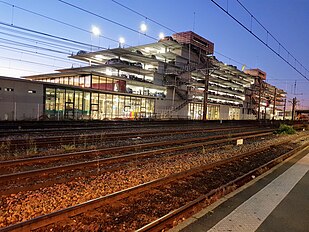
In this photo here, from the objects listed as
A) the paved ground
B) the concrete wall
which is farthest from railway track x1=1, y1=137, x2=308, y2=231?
the concrete wall

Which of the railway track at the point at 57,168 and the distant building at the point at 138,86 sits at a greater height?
the distant building at the point at 138,86

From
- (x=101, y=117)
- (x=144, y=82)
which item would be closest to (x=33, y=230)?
(x=101, y=117)

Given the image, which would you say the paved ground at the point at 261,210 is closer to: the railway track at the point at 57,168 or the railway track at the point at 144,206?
the railway track at the point at 144,206

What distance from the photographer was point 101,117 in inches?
1468

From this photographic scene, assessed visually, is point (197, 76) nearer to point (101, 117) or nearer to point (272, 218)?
point (101, 117)

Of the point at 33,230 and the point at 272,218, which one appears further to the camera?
the point at 272,218

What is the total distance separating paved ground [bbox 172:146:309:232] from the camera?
4.68 meters

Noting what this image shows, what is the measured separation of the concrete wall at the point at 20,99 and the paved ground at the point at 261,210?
27276 mm

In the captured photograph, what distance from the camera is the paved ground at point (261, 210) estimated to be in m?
4.68

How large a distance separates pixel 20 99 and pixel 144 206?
2713 cm

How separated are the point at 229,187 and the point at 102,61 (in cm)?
5892

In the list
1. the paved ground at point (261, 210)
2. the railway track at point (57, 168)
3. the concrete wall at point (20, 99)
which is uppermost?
the concrete wall at point (20, 99)

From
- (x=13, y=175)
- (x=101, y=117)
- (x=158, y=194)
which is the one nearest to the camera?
(x=158, y=194)

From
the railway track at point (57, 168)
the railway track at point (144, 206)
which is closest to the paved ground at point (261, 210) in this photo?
the railway track at point (144, 206)
